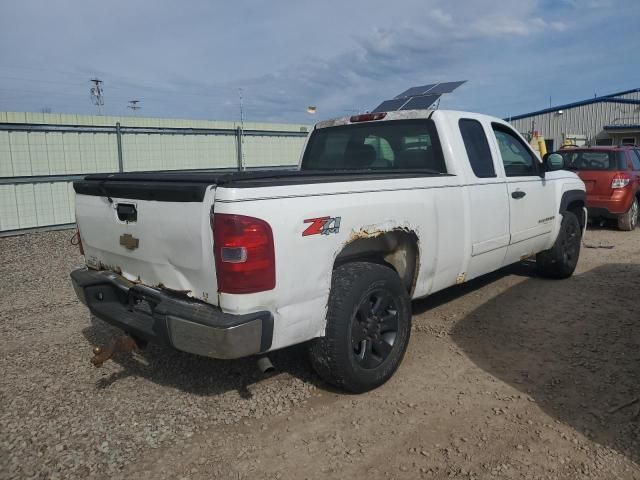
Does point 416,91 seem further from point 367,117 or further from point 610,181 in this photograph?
point 610,181

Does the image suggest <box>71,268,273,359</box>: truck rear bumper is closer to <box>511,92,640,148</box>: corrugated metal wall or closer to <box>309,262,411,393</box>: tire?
<box>309,262,411,393</box>: tire

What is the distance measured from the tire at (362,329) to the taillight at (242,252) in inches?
25.8

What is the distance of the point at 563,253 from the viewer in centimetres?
611

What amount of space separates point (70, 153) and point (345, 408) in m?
9.52

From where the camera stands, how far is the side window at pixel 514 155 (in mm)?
5020

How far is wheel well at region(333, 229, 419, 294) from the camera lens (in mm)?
3473

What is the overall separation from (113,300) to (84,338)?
1.28 m

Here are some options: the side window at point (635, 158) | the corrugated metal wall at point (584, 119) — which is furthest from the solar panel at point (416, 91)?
the corrugated metal wall at point (584, 119)

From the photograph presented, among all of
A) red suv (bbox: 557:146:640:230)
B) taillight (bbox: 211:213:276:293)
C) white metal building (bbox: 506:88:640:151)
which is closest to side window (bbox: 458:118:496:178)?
taillight (bbox: 211:213:276:293)

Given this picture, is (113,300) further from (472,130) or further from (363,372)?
(472,130)

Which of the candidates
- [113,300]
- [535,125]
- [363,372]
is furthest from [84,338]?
[535,125]

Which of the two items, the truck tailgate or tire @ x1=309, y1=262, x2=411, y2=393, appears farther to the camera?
tire @ x1=309, y1=262, x2=411, y2=393

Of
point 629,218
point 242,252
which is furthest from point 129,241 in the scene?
point 629,218

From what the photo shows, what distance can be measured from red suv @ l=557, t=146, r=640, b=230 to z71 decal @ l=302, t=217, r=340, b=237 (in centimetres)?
863
